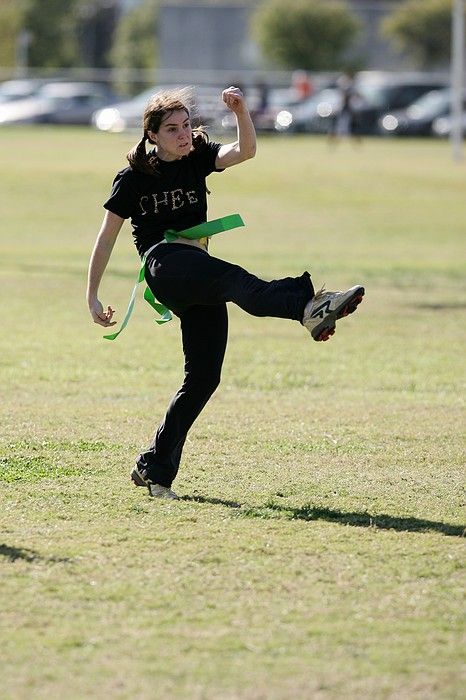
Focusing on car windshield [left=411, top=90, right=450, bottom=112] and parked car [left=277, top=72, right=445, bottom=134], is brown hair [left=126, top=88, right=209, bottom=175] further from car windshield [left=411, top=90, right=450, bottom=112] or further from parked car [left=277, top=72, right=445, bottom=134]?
car windshield [left=411, top=90, right=450, bottom=112]

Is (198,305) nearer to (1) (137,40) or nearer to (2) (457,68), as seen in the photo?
(2) (457,68)

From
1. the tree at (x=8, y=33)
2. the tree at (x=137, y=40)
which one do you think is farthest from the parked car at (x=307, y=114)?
the tree at (x=137, y=40)

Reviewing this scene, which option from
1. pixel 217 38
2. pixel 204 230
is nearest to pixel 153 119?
pixel 204 230

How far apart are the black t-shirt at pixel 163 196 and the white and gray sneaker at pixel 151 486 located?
1.05 meters

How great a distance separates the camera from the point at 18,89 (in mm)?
56844

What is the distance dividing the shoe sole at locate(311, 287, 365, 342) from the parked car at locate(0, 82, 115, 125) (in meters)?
49.2

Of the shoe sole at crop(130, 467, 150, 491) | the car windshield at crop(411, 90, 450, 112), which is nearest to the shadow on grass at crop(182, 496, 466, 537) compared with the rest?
the shoe sole at crop(130, 467, 150, 491)

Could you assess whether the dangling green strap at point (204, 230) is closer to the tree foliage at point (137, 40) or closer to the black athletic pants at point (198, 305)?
the black athletic pants at point (198, 305)

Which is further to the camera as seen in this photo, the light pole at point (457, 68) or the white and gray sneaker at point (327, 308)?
the light pole at point (457, 68)

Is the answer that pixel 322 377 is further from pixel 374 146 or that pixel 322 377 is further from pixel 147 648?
pixel 374 146

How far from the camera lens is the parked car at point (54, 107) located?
54.0m

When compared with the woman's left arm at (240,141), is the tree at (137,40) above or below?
above

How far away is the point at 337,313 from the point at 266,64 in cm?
6357

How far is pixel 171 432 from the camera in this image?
6.56 meters
